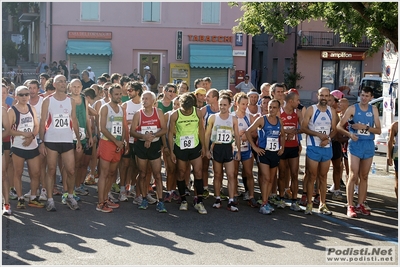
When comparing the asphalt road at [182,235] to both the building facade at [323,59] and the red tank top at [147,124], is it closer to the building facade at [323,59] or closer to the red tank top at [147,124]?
the red tank top at [147,124]

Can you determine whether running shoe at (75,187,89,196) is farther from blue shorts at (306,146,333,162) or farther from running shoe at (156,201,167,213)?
blue shorts at (306,146,333,162)

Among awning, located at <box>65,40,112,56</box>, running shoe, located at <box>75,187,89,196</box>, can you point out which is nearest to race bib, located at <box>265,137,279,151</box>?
running shoe, located at <box>75,187,89,196</box>

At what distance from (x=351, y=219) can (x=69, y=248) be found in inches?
169

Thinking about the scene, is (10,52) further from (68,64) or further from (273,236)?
(273,236)

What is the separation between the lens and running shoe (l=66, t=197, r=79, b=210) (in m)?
10.2

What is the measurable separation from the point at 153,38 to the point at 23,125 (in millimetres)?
28935

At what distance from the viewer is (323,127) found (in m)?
10.4

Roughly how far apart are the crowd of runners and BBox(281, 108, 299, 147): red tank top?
2 centimetres

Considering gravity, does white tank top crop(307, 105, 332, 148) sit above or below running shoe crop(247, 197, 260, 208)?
above

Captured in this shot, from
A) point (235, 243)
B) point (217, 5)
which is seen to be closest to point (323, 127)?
point (235, 243)

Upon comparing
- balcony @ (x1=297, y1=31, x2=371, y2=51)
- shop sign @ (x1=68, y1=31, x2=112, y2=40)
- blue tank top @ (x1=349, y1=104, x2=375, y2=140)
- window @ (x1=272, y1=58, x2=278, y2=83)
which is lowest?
blue tank top @ (x1=349, y1=104, x2=375, y2=140)

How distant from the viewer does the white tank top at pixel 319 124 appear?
33.9 ft

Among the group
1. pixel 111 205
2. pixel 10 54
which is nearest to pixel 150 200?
pixel 111 205

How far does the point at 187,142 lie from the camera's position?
33.8 ft
